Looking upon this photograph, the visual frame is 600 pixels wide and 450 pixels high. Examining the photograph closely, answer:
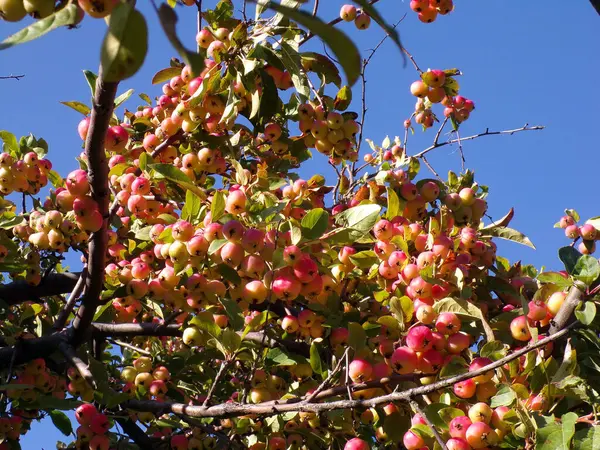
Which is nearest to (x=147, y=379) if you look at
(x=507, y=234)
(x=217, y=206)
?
(x=217, y=206)

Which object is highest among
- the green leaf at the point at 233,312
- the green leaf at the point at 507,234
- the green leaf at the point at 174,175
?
the green leaf at the point at 174,175

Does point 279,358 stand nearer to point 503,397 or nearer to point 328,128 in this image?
point 503,397

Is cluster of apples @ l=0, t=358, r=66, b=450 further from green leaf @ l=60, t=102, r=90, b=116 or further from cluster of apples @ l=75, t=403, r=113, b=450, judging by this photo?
green leaf @ l=60, t=102, r=90, b=116

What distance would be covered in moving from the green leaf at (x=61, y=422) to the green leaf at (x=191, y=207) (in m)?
1.31

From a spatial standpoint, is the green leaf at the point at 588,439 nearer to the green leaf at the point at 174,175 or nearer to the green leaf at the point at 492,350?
→ the green leaf at the point at 492,350

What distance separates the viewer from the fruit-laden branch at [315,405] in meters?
1.50

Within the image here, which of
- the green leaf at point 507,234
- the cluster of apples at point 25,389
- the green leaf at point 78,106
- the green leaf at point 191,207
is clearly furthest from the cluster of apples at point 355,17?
the cluster of apples at point 25,389

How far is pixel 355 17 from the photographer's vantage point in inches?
140

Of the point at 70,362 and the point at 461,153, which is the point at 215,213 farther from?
the point at 461,153

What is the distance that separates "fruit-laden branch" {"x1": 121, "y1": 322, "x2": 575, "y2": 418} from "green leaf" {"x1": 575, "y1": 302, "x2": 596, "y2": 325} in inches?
3.1

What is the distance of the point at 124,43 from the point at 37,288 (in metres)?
3.01

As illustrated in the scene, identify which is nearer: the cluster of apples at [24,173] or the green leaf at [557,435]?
the green leaf at [557,435]

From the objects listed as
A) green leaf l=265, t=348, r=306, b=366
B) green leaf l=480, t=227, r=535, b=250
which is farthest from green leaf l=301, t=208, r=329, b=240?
green leaf l=480, t=227, r=535, b=250

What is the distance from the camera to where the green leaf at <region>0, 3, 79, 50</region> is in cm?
91
